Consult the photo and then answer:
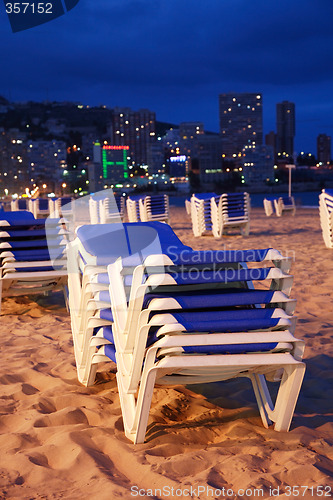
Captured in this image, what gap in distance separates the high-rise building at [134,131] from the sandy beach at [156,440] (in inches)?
6234

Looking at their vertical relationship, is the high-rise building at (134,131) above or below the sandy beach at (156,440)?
above

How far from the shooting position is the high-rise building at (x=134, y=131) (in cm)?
16388

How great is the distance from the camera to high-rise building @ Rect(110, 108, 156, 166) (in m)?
164

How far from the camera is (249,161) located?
129 metres

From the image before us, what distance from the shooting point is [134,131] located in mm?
167875

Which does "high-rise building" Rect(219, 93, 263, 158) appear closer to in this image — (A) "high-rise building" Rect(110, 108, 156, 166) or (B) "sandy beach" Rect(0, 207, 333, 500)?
(A) "high-rise building" Rect(110, 108, 156, 166)

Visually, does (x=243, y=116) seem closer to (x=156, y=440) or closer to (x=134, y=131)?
(x=134, y=131)

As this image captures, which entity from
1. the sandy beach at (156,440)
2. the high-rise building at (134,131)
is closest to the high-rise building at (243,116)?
the high-rise building at (134,131)

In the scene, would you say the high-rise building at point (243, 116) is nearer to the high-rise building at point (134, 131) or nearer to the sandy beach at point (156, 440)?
the high-rise building at point (134, 131)

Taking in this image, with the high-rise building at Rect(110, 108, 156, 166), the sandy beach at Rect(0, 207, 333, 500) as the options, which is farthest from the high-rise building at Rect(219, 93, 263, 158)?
the sandy beach at Rect(0, 207, 333, 500)

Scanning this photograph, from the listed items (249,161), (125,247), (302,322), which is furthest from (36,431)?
(249,161)

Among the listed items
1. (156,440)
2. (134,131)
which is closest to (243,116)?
(134,131)

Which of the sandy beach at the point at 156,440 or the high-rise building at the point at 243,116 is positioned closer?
the sandy beach at the point at 156,440

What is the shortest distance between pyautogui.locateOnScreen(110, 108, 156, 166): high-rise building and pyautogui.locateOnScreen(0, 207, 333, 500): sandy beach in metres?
158
